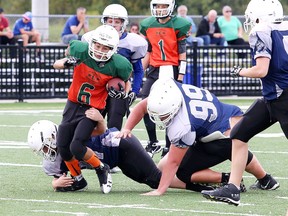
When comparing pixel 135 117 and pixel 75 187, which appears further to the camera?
pixel 135 117

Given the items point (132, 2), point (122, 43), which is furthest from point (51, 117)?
point (132, 2)

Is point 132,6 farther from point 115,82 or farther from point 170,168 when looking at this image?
point 170,168

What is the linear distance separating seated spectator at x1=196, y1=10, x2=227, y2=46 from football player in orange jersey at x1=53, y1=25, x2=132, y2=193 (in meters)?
12.9

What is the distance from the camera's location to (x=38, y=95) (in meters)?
19.0

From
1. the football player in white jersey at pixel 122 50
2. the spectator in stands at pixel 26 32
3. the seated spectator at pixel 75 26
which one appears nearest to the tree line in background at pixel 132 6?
the seated spectator at pixel 75 26

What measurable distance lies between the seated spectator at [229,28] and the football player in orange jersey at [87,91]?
43.6ft

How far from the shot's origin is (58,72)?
750 inches

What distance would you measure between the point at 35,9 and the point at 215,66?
5757 millimetres

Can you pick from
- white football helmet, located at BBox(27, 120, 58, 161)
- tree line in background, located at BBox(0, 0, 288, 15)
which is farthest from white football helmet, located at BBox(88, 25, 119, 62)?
tree line in background, located at BBox(0, 0, 288, 15)

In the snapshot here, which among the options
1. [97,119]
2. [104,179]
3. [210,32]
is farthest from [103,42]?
[210,32]

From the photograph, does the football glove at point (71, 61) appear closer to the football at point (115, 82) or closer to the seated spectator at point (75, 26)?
the football at point (115, 82)

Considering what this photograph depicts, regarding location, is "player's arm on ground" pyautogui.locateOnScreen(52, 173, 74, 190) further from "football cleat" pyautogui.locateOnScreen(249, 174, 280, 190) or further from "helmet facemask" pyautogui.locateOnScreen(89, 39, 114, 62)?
"football cleat" pyautogui.locateOnScreen(249, 174, 280, 190)

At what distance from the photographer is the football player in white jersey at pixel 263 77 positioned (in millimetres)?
7188

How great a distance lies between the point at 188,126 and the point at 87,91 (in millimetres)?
963
